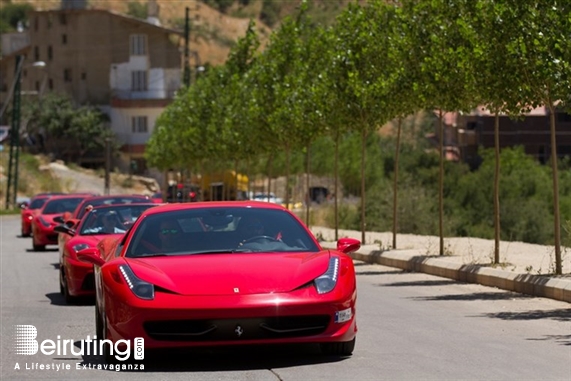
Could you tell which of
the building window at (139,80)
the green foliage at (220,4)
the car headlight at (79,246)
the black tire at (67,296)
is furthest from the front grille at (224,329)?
the green foliage at (220,4)

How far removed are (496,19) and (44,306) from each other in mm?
7682

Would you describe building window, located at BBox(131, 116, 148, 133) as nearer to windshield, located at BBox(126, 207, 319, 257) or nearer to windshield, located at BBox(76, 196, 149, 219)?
windshield, located at BBox(76, 196, 149, 219)

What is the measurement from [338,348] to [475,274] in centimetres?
1011

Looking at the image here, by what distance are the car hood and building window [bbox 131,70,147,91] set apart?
9946cm

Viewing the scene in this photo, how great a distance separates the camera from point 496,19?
18297 millimetres

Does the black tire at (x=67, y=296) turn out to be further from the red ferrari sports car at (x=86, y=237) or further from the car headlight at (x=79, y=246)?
the car headlight at (x=79, y=246)

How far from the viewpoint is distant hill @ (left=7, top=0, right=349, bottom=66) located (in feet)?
529

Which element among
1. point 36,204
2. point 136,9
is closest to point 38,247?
point 36,204

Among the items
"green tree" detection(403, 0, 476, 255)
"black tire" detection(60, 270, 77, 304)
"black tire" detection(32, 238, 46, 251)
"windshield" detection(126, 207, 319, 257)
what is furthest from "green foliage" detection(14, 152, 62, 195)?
"windshield" detection(126, 207, 319, 257)

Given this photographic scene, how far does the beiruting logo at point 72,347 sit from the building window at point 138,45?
96627mm

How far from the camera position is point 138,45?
359 feet

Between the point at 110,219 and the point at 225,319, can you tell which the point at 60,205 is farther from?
the point at 225,319

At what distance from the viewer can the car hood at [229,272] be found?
32.2 feet

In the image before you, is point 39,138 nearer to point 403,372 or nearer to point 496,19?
point 496,19
